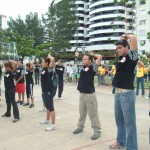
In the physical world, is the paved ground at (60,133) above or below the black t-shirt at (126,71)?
below

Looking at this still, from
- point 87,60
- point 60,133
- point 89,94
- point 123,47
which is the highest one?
point 123,47

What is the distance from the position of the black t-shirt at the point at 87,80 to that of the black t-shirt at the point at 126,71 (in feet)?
4.25

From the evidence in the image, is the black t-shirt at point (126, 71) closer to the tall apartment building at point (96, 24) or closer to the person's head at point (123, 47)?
the person's head at point (123, 47)

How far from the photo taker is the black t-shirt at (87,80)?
6.41 metres

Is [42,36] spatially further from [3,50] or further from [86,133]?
[86,133]

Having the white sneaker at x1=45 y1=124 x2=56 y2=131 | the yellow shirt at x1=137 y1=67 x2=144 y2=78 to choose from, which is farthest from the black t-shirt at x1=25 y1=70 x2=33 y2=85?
the yellow shirt at x1=137 y1=67 x2=144 y2=78

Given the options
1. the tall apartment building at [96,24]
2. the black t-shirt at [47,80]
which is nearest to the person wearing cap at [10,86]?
the black t-shirt at [47,80]

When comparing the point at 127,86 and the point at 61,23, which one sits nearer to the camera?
the point at 127,86

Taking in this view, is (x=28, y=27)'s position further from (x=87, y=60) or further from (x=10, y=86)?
(x=87, y=60)

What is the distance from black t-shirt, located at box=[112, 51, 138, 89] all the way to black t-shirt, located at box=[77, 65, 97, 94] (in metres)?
1.29

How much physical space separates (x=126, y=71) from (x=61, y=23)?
5488 centimetres

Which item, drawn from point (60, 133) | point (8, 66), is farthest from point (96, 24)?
point (60, 133)

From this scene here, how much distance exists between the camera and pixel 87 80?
21.2 ft

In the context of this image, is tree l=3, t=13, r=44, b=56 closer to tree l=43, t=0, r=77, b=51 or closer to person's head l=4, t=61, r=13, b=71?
tree l=43, t=0, r=77, b=51
